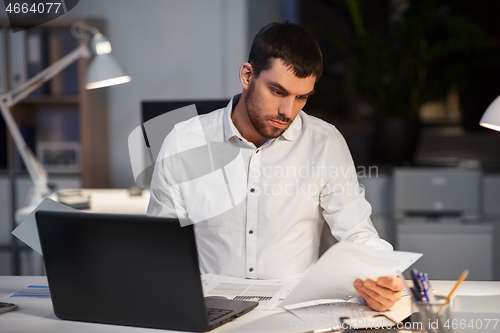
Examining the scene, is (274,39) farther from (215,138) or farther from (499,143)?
(499,143)

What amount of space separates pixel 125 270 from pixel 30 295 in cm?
43

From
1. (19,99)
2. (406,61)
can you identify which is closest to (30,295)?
(19,99)

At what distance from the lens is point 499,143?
334 centimetres

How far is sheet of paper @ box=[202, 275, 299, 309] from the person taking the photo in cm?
116

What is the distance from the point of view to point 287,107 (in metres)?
1.42

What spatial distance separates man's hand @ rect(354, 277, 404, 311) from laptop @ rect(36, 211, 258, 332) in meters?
0.29

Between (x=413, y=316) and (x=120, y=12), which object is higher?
(x=120, y=12)

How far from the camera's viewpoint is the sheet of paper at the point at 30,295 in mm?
1185

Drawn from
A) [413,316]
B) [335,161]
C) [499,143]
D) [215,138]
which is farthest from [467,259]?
[413,316]

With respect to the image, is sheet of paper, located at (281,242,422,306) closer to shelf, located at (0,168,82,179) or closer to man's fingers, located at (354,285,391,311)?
man's fingers, located at (354,285,391,311)

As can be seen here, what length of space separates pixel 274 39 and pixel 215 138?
1.20 ft

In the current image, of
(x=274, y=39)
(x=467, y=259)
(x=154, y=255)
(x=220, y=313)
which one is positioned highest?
(x=274, y=39)

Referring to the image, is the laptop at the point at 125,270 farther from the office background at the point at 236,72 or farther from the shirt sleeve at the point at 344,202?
the office background at the point at 236,72

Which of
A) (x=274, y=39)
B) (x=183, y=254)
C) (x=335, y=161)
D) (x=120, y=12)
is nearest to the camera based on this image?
(x=183, y=254)
